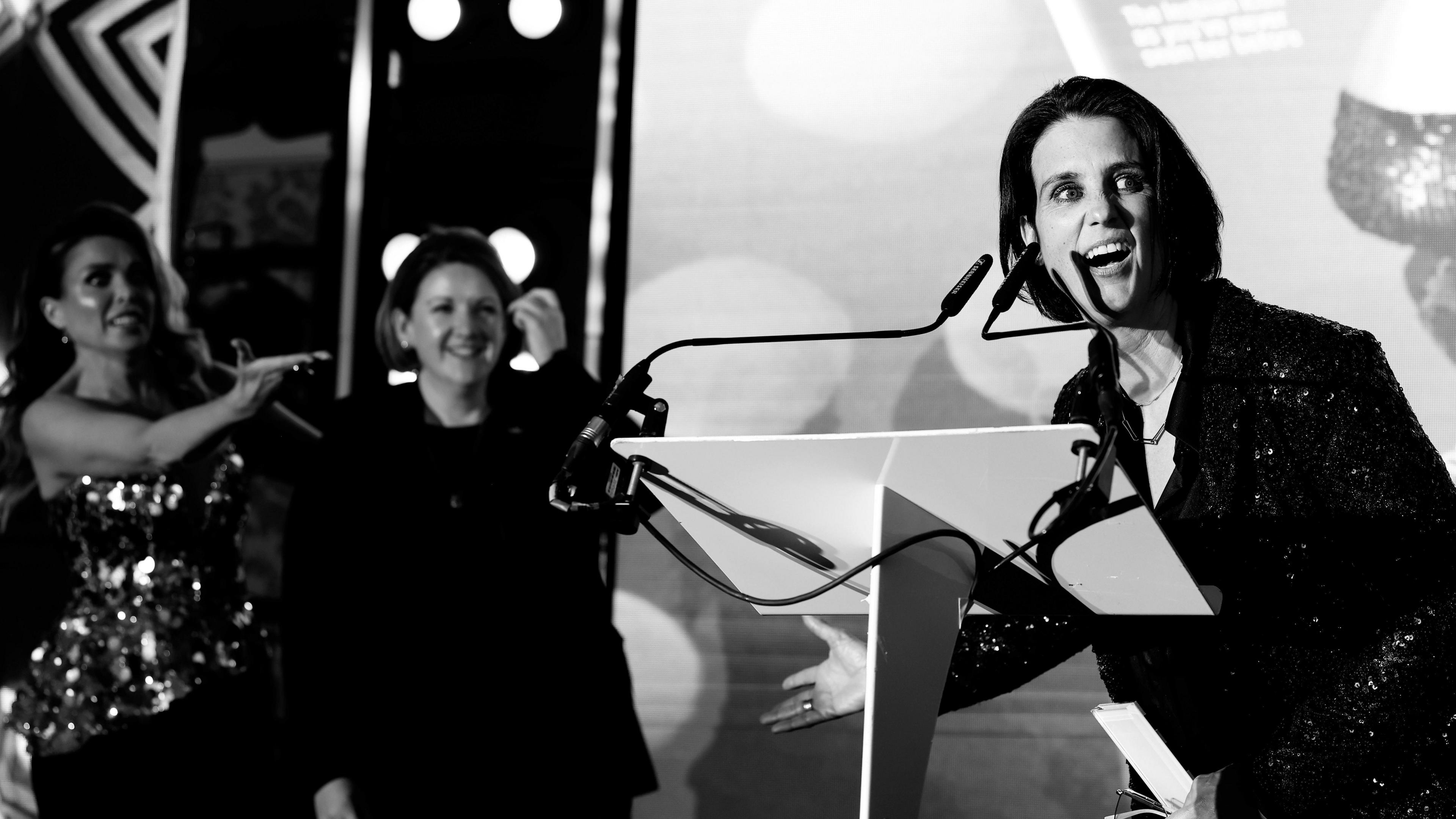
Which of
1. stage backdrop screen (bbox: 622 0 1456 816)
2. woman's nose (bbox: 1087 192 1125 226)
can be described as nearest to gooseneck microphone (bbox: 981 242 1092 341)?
woman's nose (bbox: 1087 192 1125 226)

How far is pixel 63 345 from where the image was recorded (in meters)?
3.18

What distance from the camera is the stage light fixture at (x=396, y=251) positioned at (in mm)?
3121

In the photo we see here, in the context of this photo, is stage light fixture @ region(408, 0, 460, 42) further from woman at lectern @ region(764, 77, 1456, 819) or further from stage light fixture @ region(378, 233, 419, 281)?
woman at lectern @ region(764, 77, 1456, 819)

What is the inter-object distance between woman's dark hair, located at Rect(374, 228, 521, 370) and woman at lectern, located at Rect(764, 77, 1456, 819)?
1.55 metres

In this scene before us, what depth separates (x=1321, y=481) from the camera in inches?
53.9

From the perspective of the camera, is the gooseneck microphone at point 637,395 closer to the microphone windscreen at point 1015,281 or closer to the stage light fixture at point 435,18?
the microphone windscreen at point 1015,281

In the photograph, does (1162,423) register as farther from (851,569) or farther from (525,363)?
(525,363)

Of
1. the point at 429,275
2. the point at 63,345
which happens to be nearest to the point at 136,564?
the point at 63,345

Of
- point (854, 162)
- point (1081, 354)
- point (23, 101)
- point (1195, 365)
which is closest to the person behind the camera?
point (1195, 365)

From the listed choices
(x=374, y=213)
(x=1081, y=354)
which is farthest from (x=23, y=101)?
(x=1081, y=354)

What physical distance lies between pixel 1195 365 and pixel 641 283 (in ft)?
5.45

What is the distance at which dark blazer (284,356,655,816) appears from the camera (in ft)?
8.39

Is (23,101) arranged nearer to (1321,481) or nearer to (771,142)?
(771,142)

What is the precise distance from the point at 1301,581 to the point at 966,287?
495 millimetres
